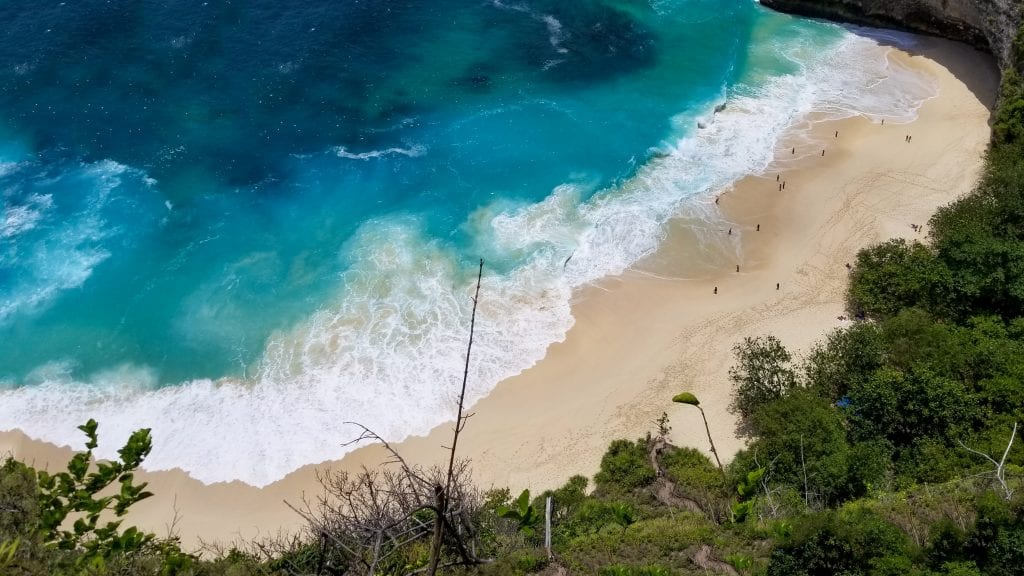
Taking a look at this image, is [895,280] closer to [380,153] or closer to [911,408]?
[911,408]

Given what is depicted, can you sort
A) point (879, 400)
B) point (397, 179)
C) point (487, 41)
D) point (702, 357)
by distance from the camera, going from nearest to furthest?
1. point (879, 400)
2. point (702, 357)
3. point (397, 179)
4. point (487, 41)

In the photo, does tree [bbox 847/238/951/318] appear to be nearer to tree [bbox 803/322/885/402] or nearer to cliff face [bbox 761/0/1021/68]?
tree [bbox 803/322/885/402]

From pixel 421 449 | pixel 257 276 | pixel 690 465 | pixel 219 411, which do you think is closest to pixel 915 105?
pixel 690 465

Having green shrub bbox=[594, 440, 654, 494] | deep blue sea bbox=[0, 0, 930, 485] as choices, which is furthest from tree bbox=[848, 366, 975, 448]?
deep blue sea bbox=[0, 0, 930, 485]

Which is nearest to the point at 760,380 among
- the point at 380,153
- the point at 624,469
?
the point at 624,469

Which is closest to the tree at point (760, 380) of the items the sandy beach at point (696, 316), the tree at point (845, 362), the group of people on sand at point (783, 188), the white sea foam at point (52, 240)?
the sandy beach at point (696, 316)

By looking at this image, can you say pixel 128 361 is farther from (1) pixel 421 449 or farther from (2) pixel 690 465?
(2) pixel 690 465

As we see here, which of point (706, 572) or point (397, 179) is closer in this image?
point (706, 572)
